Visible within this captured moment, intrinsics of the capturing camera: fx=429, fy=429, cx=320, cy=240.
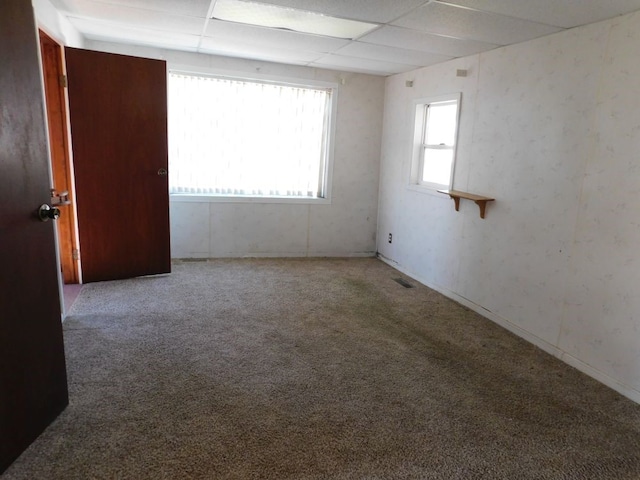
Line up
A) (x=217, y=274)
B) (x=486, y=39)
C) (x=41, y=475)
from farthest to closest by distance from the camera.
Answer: (x=217, y=274) < (x=486, y=39) < (x=41, y=475)

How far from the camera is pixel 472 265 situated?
3881 mm

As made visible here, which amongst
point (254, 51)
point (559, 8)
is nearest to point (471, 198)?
→ point (559, 8)

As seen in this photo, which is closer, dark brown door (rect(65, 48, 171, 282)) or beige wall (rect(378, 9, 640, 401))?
beige wall (rect(378, 9, 640, 401))

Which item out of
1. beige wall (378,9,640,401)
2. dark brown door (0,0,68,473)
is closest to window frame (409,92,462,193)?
beige wall (378,9,640,401)

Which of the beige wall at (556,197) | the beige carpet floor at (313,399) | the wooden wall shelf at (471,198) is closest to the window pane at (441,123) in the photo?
the beige wall at (556,197)

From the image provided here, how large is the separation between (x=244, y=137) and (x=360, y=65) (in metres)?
1.52

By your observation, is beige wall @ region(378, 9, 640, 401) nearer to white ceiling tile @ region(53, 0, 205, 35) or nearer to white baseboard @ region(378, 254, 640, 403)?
white baseboard @ region(378, 254, 640, 403)

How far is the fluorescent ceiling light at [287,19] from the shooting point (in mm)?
2938

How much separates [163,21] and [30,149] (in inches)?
81.3

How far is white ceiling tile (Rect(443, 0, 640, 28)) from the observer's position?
2.39 meters

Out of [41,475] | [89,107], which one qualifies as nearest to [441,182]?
[89,107]

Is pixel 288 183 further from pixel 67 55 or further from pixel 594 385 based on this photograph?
pixel 594 385

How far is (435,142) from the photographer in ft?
15.2

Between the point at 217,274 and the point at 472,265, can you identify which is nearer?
the point at 472,265
